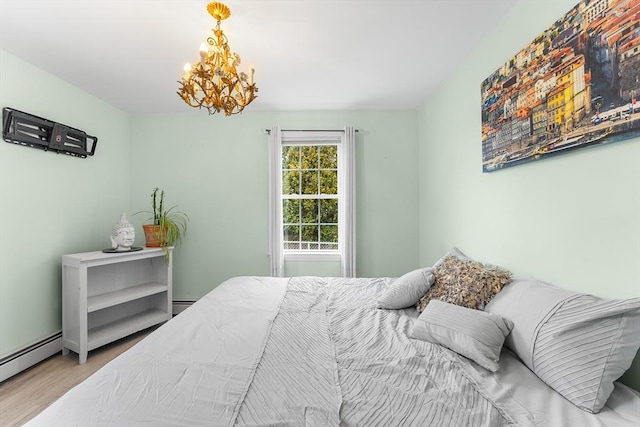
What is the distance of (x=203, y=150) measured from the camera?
11.6 feet

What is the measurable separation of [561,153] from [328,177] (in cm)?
247

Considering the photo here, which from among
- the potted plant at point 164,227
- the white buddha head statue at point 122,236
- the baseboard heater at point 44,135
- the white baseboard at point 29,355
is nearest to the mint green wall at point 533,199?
the potted plant at point 164,227

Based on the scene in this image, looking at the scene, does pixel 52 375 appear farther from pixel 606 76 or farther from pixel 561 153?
pixel 606 76

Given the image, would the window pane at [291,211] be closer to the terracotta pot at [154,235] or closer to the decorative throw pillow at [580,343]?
the terracotta pot at [154,235]

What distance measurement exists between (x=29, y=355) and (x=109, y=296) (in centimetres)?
66

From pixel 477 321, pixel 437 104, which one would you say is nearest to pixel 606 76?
pixel 477 321

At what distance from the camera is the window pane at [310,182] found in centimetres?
359

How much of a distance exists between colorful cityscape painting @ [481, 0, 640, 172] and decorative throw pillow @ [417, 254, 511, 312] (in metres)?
0.71

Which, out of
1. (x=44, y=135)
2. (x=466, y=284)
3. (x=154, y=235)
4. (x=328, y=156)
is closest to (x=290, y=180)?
(x=328, y=156)

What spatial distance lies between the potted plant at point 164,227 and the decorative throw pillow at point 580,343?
325 cm

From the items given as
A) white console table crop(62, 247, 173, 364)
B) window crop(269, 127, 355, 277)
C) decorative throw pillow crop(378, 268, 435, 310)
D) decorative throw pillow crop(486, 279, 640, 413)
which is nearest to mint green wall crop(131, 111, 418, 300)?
window crop(269, 127, 355, 277)

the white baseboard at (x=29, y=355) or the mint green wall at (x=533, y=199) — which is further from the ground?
the mint green wall at (x=533, y=199)

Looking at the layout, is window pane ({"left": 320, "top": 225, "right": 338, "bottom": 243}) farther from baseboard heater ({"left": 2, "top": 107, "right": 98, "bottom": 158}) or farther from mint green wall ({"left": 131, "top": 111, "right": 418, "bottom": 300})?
baseboard heater ({"left": 2, "top": 107, "right": 98, "bottom": 158})

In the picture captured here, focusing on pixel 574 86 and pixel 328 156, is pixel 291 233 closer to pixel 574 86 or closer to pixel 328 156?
pixel 328 156
